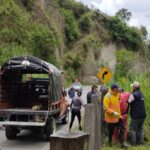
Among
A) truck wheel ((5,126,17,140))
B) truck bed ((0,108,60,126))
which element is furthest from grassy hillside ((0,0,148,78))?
truck bed ((0,108,60,126))

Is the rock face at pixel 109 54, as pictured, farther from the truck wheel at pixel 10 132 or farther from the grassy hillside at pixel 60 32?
the truck wheel at pixel 10 132

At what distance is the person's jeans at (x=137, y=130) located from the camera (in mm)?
15367

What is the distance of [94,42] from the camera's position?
294ft

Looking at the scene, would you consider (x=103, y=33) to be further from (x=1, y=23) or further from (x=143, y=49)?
(x=1, y=23)

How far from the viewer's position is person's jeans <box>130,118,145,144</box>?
605 inches

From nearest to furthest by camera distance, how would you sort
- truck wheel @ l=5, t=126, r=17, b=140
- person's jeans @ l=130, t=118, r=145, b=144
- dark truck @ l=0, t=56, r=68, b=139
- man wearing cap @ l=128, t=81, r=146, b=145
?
man wearing cap @ l=128, t=81, r=146, b=145
person's jeans @ l=130, t=118, r=145, b=144
dark truck @ l=0, t=56, r=68, b=139
truck wheel @ l=5, t=126, r=17, b=140

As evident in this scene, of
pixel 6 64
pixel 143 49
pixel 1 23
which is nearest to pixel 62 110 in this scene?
pixel 6 64

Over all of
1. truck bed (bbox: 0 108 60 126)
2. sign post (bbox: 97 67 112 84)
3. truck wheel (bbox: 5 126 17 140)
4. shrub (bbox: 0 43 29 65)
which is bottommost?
truck wheel (bbox: 5 126 17 140)

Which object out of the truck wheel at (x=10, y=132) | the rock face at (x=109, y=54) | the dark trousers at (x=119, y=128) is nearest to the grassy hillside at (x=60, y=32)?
the rock face at (x=109, y=54)

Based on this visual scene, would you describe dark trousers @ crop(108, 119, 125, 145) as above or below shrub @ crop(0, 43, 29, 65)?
below

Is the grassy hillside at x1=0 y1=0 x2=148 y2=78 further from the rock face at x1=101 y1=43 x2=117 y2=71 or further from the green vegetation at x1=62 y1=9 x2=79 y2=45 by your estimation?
the rock face at x1=101 y1=43 x2=117 y2=71

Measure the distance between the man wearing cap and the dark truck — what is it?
2.97 m

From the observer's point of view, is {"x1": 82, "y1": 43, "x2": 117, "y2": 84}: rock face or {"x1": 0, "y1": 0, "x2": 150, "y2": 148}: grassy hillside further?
{"x1": 82, "y1": 43, "x2": 117, "y2": 84}: rock face

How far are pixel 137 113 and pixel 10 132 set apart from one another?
15.7ft
